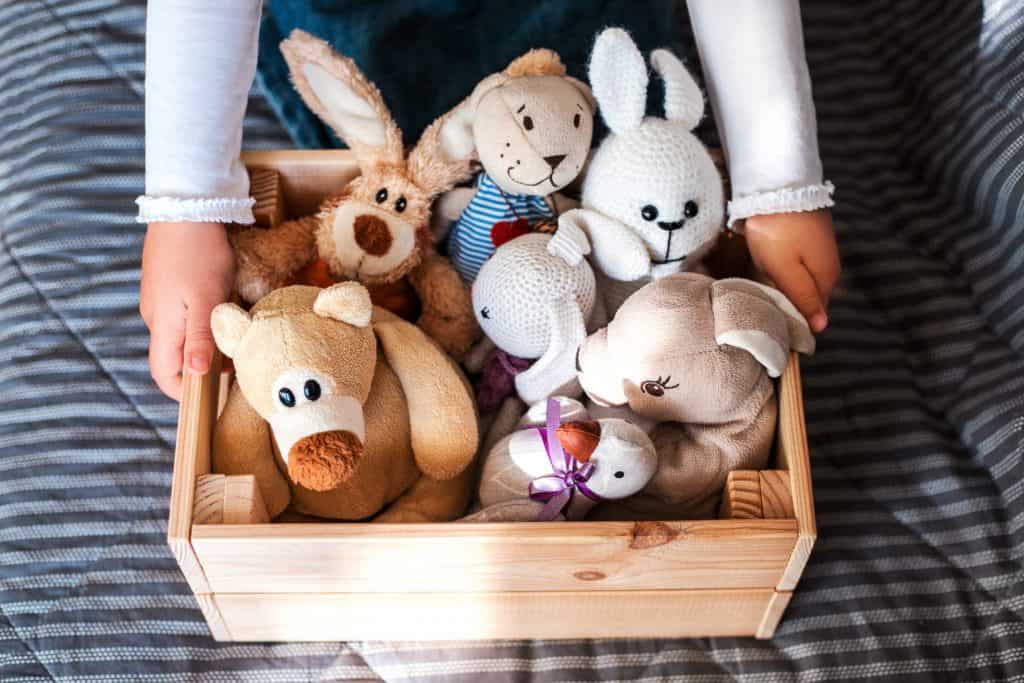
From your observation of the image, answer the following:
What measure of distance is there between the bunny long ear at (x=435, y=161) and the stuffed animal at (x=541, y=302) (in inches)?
3.2

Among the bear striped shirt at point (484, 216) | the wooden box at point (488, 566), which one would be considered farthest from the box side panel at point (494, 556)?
the bear striped shirt at point (484, 216)

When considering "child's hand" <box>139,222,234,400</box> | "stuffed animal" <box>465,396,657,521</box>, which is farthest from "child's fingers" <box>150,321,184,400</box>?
"stuffed animal" <box>465,396,657,521</box>

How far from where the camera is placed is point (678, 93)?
674 millimetres

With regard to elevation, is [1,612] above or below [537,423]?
below

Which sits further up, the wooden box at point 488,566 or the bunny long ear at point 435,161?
the bunny long ear at point 435,161

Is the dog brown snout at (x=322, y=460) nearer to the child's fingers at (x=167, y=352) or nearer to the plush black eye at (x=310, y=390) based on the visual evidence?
the plush black eye at (x=310, y=390)

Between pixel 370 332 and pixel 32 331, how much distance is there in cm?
36

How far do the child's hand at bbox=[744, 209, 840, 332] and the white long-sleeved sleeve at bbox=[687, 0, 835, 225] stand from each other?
0.5 inches

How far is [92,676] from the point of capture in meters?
0.70

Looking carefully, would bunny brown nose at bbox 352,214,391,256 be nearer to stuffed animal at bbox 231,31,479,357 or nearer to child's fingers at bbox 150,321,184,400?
stuffed animal at bbox 231,31,479,357

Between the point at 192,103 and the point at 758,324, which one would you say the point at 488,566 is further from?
the point at 192,103

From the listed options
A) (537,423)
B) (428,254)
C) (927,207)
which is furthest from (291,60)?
(927,207)

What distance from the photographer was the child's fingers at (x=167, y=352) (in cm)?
68

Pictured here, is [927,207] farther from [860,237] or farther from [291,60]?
[291,60]
